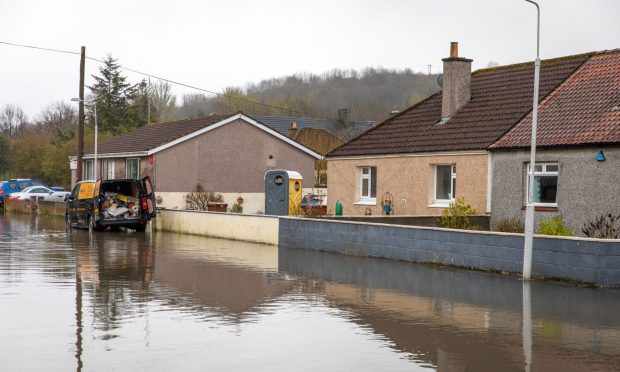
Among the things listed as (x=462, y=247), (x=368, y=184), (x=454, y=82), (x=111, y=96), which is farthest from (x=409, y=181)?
(x=111, y=96)

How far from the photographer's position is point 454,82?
104 ft

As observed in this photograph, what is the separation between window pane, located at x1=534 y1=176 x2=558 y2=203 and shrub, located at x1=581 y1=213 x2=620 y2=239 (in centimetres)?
212

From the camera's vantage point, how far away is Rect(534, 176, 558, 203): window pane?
25.1 metres

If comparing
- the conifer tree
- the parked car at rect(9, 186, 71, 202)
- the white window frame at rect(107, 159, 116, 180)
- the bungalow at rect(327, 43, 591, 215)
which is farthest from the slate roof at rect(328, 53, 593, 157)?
the conifer tree

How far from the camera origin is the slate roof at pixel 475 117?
94.5ft

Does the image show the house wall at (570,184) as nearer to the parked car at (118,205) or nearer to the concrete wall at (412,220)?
the concrete wall at (412,220)

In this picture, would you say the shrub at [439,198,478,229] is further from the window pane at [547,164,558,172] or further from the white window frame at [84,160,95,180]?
the white window frame at [84,160,95,180]

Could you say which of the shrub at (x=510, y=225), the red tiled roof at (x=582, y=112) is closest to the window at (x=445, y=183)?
the red tiled roof at (x=582, y=112)

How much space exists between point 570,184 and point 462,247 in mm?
5927

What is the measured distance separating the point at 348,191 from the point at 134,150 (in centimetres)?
1761

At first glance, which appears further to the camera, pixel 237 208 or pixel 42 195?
pixel 42 195

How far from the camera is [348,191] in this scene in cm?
3431

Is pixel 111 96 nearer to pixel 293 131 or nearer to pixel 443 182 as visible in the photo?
pixel 293 131

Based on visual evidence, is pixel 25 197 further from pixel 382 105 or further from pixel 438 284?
pixel 382 105
